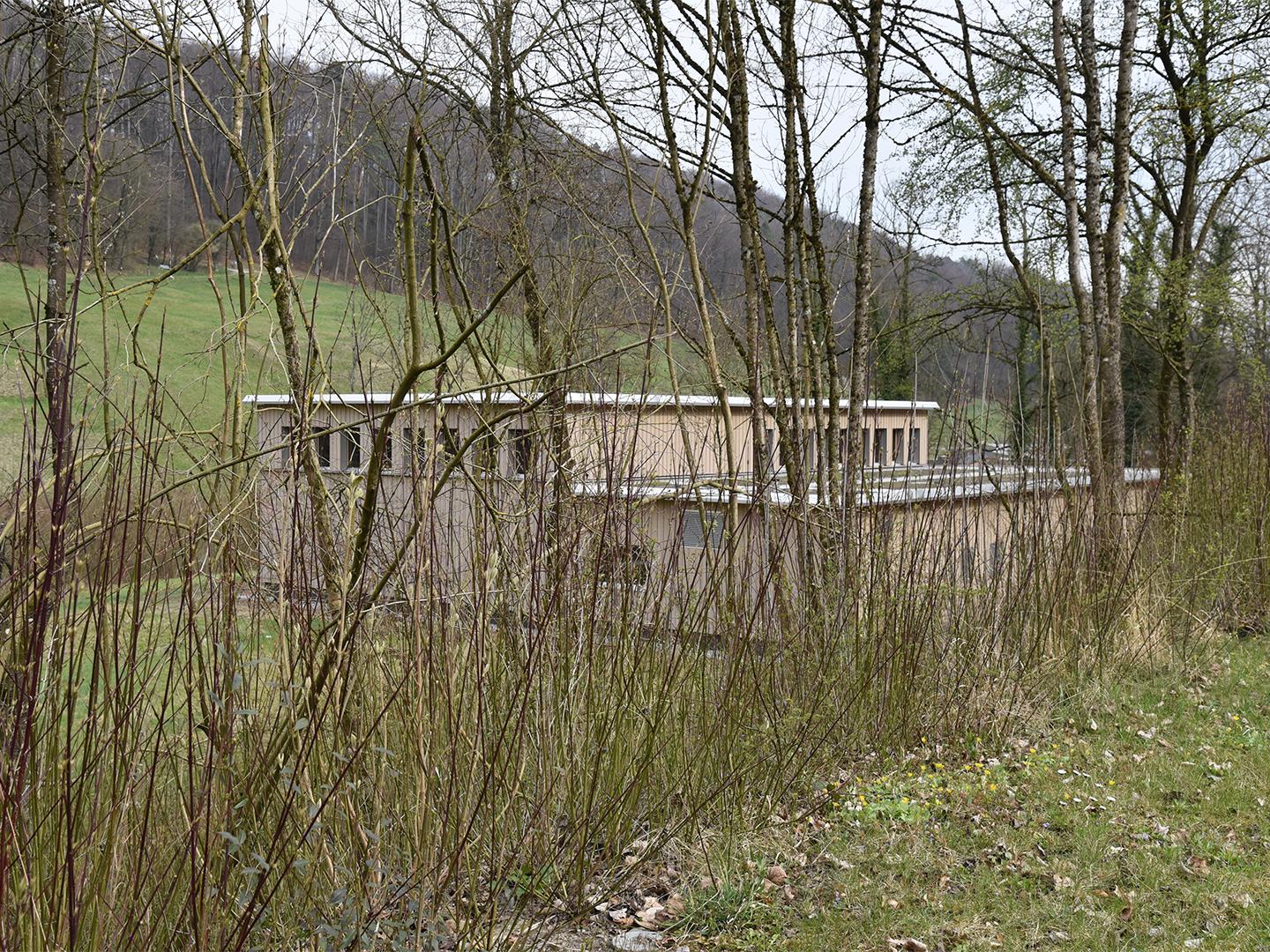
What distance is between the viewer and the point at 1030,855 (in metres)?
3.68

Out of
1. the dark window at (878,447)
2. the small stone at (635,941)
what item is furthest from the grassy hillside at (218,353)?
the small stone at (635,941)

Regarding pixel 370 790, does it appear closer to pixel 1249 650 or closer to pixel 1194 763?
pixel 1194 763

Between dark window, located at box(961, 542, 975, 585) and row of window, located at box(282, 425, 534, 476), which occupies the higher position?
row of window, located at box(282, 425, 534, 476)

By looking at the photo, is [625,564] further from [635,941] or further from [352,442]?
[635,941]

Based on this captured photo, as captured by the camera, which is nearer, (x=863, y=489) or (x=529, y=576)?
(x=529, y=576)

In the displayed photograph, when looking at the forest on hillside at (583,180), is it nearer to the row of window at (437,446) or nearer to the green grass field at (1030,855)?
the row of window at (437,446)

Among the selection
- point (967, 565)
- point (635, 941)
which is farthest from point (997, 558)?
point (635, 941)

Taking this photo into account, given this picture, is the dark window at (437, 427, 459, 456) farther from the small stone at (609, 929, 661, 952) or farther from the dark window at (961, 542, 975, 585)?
the dark window at (961, 542, 975, 585)

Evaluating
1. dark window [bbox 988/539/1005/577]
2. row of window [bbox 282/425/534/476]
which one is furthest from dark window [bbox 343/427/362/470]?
dark window [bbox 988/539/1005/577]

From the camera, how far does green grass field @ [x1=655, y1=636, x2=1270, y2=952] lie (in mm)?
3119

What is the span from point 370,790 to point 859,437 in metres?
3.59

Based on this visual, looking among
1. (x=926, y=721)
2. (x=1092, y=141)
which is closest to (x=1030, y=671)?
(x=926, y=721)

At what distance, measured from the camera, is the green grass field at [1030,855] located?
10.2 feet

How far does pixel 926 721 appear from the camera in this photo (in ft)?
15.8
